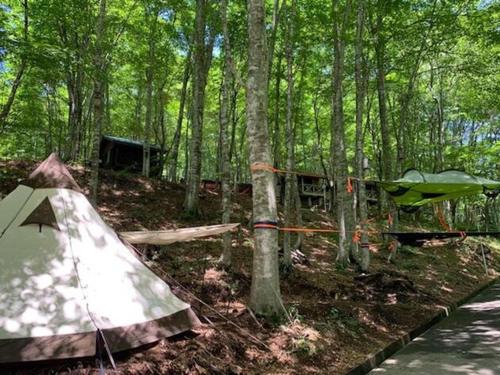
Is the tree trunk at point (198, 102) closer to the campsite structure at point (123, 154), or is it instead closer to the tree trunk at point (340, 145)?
the tree trunk at point (340, 145)

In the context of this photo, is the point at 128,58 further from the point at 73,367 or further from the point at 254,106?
the point at 73,367

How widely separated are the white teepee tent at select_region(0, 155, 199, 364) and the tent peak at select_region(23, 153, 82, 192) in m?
0.01

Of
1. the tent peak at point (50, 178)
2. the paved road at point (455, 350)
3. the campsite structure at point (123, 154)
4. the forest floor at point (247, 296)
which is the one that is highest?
the campsite structure at point (123, 154)

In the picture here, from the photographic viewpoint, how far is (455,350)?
5.11 meters

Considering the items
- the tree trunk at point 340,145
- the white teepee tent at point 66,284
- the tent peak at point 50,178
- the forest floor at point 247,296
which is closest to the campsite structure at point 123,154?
the forest floor at point 247,296

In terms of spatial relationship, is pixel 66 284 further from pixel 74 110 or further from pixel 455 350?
pixel 74 110

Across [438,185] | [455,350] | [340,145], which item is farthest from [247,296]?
[340,145]

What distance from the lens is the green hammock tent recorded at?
25.0ft

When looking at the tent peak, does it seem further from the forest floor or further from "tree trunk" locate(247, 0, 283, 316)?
"tree trunk" locate(247, 0, 283, 316)

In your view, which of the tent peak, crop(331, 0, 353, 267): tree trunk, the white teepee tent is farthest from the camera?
crop(331, 0, 353, 267): tree trunk

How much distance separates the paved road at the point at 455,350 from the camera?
439cm

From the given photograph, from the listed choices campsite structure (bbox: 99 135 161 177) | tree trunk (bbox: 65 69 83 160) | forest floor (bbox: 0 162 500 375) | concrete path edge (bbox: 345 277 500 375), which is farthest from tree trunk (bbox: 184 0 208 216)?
concrete path edge (bbox: 345 277 500 375)

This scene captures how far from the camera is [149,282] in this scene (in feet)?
13.7

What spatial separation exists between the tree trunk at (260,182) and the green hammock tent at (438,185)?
339 cm
